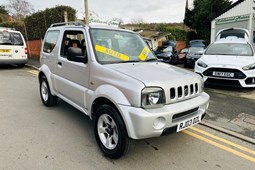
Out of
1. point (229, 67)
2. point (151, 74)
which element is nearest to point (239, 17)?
point (229, 67)

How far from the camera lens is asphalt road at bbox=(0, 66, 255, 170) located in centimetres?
302

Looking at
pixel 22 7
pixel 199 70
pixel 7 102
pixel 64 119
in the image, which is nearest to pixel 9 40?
pixel 7 102

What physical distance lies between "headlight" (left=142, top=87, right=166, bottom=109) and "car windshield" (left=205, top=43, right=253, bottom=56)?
6.06 metres

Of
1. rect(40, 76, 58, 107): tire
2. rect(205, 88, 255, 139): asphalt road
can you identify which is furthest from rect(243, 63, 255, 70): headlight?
rect(40, 76, 58, 107): tire

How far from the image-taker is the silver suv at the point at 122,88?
108 inches

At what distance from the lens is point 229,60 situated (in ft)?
23.2

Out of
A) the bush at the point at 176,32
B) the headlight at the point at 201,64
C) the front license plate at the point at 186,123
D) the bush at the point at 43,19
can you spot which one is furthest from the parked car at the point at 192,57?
the bush at the point at 176,32

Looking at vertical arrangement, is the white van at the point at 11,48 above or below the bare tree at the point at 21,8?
below

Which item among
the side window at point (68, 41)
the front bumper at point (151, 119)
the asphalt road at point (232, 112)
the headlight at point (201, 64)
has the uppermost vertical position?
the side window at point (68, 41)

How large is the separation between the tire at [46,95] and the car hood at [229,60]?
487 cm

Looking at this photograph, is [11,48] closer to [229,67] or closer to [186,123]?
[229,67]

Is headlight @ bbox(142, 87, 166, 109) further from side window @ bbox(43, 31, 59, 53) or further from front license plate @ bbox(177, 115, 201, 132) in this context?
side window @ bbox(43, 31, 59, 53)

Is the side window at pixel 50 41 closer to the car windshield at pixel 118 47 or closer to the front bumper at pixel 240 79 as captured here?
the car windshield at pixel 118 47

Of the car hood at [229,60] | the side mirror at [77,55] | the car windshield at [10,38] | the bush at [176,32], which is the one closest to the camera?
the side mirror at [77,55]
